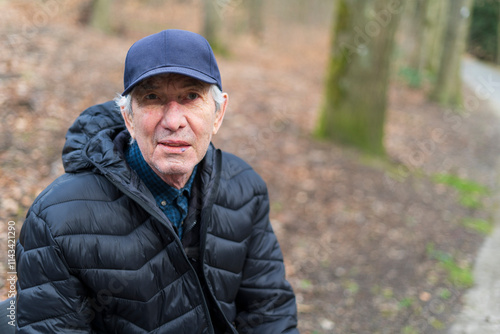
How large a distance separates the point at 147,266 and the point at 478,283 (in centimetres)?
430

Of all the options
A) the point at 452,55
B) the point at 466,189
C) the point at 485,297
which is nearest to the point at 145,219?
the point at 485,297

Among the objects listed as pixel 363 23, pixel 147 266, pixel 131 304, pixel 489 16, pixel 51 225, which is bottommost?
pixel 131 304

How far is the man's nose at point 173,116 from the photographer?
188 centimetres

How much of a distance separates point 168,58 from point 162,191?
25.5 inches

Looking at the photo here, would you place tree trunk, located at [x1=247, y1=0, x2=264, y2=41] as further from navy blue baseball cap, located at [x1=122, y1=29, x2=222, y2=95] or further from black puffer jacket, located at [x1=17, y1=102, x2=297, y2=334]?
navy blue baseball cap, located at [x1=122, y1=29, x2=222, y2=95]

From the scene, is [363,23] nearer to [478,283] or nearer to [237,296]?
[478,283]

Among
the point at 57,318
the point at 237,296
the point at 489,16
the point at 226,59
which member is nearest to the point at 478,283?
the point at 237,296

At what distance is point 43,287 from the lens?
1.75 metres

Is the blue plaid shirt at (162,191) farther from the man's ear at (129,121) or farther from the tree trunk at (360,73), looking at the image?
the tree trunk at (360,73)

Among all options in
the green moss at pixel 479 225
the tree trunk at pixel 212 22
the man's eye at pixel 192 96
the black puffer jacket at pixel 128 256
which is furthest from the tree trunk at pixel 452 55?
the man's eye at pixel 192 96

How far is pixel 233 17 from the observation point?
21.8 metres

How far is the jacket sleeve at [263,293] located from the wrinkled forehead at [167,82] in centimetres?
82

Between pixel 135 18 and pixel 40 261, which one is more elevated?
pixel 135 18

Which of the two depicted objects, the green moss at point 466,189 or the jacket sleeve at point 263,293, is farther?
the green moss at point 466,189
